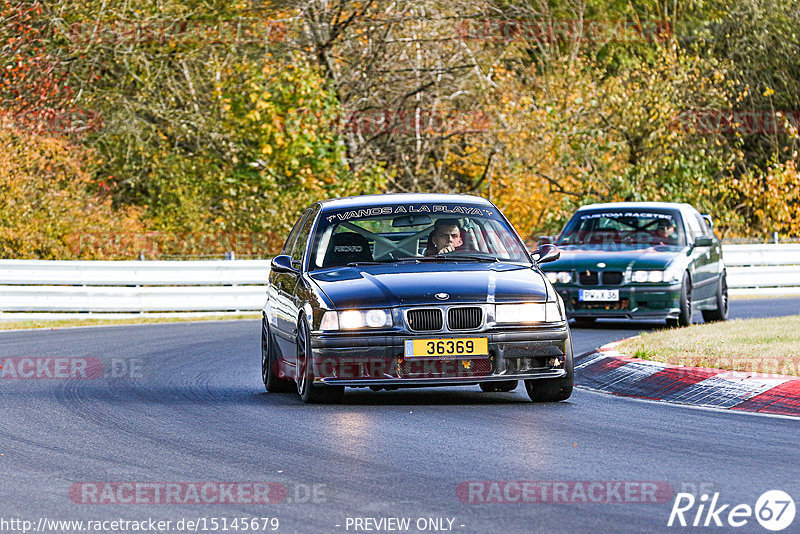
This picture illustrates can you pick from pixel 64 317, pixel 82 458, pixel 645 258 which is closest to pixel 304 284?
pixel 82 458

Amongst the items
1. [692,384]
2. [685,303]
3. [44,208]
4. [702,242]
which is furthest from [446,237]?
[44,208]

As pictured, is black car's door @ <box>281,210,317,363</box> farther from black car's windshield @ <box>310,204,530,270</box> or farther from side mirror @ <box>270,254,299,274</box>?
black car's windshield @ <box>310,204,530,270</box>

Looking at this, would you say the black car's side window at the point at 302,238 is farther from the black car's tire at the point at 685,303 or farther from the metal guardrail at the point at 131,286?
the metal guardrail at the point at 131,286

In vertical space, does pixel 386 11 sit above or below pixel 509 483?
above

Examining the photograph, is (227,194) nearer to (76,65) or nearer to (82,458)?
(76,65)

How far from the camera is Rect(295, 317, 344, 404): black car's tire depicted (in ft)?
34.9

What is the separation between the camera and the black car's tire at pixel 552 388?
10.7 m

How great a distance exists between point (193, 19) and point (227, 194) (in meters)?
5.38

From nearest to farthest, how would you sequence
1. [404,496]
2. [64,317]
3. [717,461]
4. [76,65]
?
[404,496]
[717,461]
[64,317]
[76,65]

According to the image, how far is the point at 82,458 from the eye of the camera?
27.3ft

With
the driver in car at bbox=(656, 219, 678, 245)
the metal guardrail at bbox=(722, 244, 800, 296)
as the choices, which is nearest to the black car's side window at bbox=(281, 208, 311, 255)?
the driver in car at bbox=(656, 219, 678, 245)

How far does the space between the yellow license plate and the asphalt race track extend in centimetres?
43
